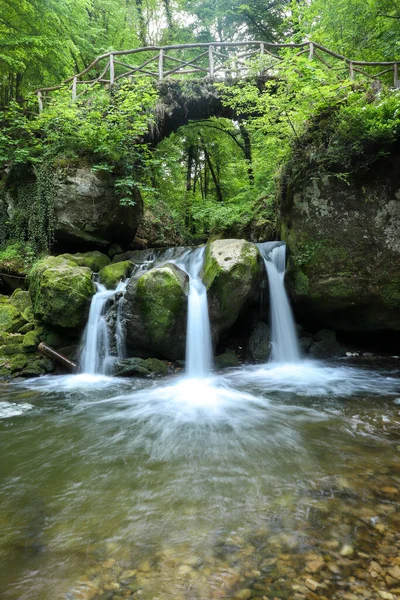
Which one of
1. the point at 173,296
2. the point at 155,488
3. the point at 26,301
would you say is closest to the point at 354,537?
the point at 155,488

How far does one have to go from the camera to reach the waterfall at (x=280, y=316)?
8.23 metres

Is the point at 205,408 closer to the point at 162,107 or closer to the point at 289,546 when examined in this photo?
the point at 289,546

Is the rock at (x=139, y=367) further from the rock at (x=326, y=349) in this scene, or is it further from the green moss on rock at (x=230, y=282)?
the rock at (x=326, y=349)

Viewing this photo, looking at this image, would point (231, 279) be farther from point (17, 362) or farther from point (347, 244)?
point (17, 362)

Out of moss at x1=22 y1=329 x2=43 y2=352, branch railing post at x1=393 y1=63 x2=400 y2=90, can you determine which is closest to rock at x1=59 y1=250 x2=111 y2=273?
moss at x1=22 y1=329 x2=43 y2=352

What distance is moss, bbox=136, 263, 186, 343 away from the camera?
745 cm

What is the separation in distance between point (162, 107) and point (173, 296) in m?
8.37

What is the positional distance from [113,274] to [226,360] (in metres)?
3.71

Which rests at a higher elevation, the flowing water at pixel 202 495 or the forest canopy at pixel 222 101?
the forest canopy at pixel 222 101

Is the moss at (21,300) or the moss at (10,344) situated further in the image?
the moss at (21,300)

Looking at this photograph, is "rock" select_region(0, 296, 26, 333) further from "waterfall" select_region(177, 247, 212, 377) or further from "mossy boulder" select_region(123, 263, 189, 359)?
A: "waterfall" select_region(177, 247, 212, 377)

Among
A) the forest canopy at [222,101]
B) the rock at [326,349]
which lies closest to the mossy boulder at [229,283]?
the rock at [326,349]

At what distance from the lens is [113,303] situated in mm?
8008

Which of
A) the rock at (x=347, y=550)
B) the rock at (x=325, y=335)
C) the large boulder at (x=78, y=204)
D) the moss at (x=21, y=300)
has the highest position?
the large boulder at (x=78, y=204)
